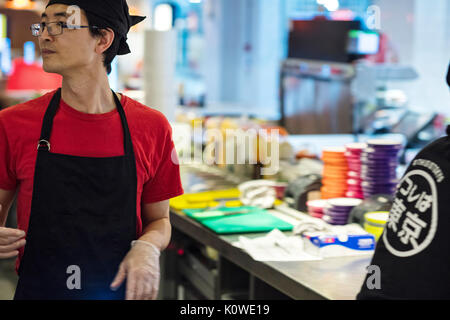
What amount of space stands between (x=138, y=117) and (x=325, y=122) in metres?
3.35

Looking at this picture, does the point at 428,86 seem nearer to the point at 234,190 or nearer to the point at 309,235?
the point at 234,190

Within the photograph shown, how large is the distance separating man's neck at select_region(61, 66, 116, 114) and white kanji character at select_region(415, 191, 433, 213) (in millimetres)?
771

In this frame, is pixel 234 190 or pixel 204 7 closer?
pixel 234 190

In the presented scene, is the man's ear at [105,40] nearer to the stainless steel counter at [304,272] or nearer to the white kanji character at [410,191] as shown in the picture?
the white kanji character at [410,191]

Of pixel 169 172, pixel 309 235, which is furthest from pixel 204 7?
pixel 169 172

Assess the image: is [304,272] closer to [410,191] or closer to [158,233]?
[158,233]

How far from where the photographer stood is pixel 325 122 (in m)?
4.90

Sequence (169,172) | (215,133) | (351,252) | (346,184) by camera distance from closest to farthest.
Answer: (169,172) < (351,252) < (346,184) < (215,133)

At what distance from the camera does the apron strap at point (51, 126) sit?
62.1 inches

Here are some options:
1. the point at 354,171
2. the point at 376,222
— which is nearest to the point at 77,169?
the point at 376,222

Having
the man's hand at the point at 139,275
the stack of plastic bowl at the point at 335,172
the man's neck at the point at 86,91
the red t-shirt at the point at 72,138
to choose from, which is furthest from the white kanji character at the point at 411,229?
the stack of plastic bowl at the point at 335,172

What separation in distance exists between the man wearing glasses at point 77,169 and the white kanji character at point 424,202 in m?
0.58

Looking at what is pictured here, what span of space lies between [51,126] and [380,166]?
165 centimetres

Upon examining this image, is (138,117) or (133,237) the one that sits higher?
(138,117)
